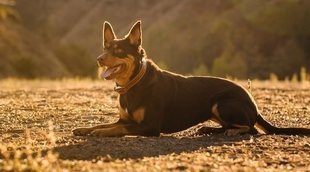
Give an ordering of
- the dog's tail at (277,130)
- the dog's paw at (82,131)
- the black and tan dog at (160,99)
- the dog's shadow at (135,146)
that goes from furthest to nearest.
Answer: the dog's tail at (277,130), the black and tan dog at (160,99), the dog's paw at (82,131), the dog's shadow at (135,146)

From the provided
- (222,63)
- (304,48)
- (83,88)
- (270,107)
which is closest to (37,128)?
(270,107)

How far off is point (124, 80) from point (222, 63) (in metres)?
42.4

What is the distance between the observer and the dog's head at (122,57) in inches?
404

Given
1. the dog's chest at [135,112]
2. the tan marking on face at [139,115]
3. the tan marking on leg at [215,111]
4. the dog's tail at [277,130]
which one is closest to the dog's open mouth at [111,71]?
the dog's chest at [135,112]

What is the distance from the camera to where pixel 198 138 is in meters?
10.3

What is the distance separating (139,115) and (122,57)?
83cm

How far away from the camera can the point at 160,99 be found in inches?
414

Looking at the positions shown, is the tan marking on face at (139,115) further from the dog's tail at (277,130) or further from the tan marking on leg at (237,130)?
the dog's tail at (277,130)

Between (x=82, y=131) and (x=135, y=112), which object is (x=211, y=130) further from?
(x=82, y=131)

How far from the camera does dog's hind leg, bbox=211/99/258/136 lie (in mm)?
10727

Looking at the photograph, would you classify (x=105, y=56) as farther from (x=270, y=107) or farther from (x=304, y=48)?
(x=304, y=48)

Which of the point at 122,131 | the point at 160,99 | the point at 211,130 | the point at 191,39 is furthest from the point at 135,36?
the point at 191,39

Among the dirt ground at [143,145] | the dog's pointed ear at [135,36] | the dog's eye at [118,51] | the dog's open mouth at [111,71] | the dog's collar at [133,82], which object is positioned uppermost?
the dog's pointed ear at [135,36]

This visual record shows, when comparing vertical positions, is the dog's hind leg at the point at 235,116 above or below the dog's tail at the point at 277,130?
above
